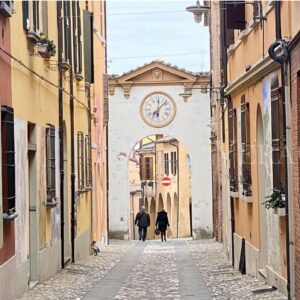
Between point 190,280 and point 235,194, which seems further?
point 235,194

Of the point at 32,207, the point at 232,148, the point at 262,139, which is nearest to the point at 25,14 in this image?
the point at 32,207

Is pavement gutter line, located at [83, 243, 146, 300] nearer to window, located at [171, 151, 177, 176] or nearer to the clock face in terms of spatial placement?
the clock face

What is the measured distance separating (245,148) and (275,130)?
4.34 meters

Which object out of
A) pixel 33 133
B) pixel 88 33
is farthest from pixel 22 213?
pixel 88 33

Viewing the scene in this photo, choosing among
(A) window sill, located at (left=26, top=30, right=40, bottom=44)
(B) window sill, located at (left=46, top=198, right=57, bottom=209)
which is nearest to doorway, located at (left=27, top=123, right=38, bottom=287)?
(B) window sill, located at (left=46, top=198, right=57, bottom=209)

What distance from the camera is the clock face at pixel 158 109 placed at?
129ft

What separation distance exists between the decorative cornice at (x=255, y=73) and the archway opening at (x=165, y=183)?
2335 centimetres

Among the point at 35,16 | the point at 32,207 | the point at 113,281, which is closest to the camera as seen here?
the point at 32,207

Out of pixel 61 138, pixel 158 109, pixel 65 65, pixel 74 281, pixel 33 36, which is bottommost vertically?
pixel 74 281

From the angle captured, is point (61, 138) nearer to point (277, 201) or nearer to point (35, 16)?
point (35, 16)

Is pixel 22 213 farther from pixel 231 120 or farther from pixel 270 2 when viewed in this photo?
pixel 231 120

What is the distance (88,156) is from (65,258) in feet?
24.1

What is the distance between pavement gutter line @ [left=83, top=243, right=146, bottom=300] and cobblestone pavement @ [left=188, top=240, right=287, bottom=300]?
1.69 metres

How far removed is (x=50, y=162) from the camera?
17.7 metres
